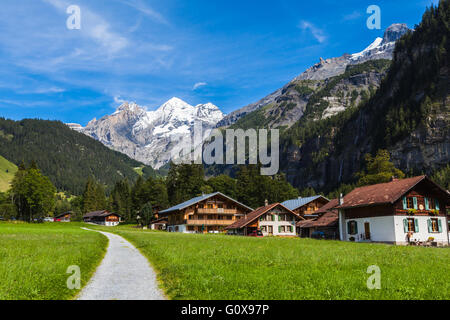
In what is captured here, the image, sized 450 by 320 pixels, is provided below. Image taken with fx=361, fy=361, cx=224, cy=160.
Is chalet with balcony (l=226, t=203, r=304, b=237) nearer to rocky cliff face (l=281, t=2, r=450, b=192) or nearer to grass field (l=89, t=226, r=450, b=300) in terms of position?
grass field (l=89, t=226, r=450, b=300)

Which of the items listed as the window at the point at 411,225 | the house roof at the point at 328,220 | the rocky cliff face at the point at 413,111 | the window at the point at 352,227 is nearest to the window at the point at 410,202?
the window at the point at 411,225

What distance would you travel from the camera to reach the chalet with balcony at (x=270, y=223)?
71.4m

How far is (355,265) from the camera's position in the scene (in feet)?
53.5

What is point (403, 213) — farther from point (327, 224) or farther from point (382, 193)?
point (327, 224)

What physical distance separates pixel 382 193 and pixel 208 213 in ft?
145

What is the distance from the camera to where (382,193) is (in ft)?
152

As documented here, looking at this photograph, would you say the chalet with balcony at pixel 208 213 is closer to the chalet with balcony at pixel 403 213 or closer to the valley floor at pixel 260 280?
the chalet with balcony at pixel 403 213

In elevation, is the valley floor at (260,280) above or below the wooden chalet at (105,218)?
below

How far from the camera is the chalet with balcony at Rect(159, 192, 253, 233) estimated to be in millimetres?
82438

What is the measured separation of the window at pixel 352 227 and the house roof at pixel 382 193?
2491 mm

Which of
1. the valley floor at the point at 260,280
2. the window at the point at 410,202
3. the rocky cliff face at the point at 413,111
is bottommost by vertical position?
the valley floor at the point at 260,280
